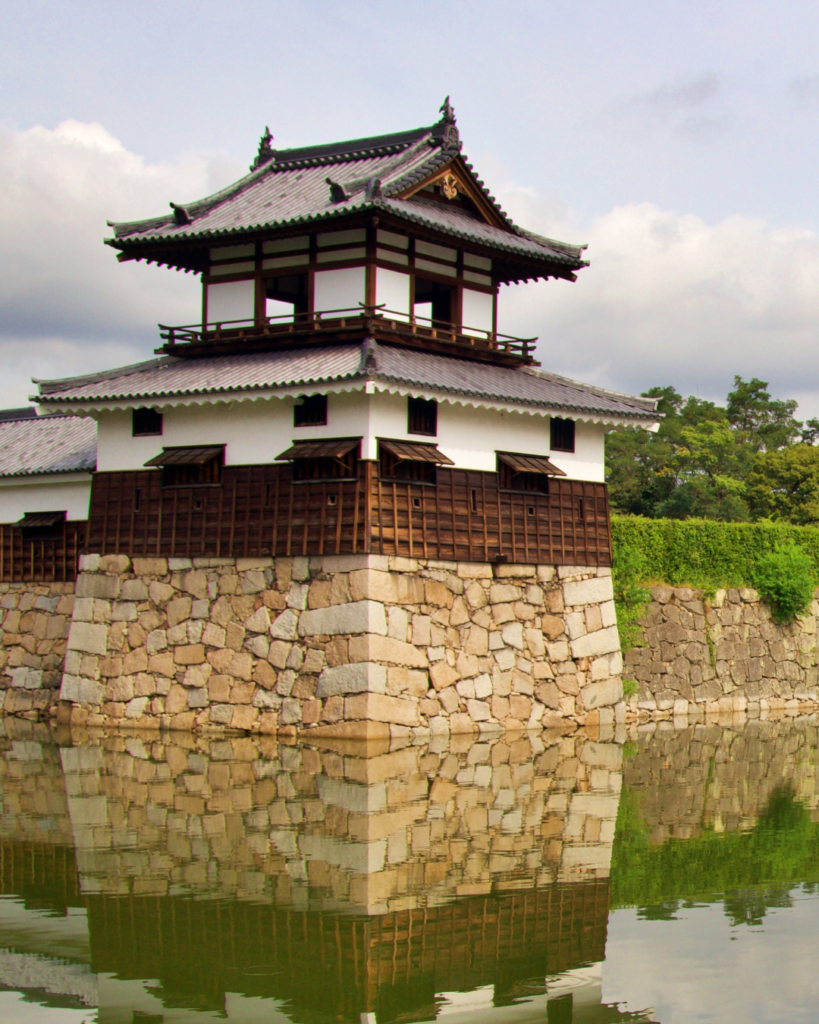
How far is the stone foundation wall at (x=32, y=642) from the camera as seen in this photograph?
81.6ft

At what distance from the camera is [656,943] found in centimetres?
923

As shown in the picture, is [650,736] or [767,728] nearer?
[650,736]

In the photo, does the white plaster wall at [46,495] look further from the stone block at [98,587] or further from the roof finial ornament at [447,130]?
the roof finial ornament at [447,130]

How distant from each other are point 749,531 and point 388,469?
43.3 ft

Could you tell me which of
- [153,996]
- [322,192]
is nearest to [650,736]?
[322,192]

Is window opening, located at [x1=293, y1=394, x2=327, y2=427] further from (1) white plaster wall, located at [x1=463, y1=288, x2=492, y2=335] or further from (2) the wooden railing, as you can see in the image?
(2) the wooden railing

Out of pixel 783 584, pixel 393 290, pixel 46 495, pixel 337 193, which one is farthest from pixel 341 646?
pixel 783 584

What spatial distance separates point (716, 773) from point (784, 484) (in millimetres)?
31477

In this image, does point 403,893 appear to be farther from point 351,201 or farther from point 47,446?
point 47,446

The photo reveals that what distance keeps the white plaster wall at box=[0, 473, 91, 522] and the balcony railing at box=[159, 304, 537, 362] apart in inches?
140

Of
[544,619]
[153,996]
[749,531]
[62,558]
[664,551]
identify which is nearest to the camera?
[153,996]

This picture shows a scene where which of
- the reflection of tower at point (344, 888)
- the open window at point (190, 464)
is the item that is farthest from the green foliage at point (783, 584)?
the open window at point (190, 464)

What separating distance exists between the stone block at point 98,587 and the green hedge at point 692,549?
34.7ft

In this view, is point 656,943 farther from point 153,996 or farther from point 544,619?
point 544,619
